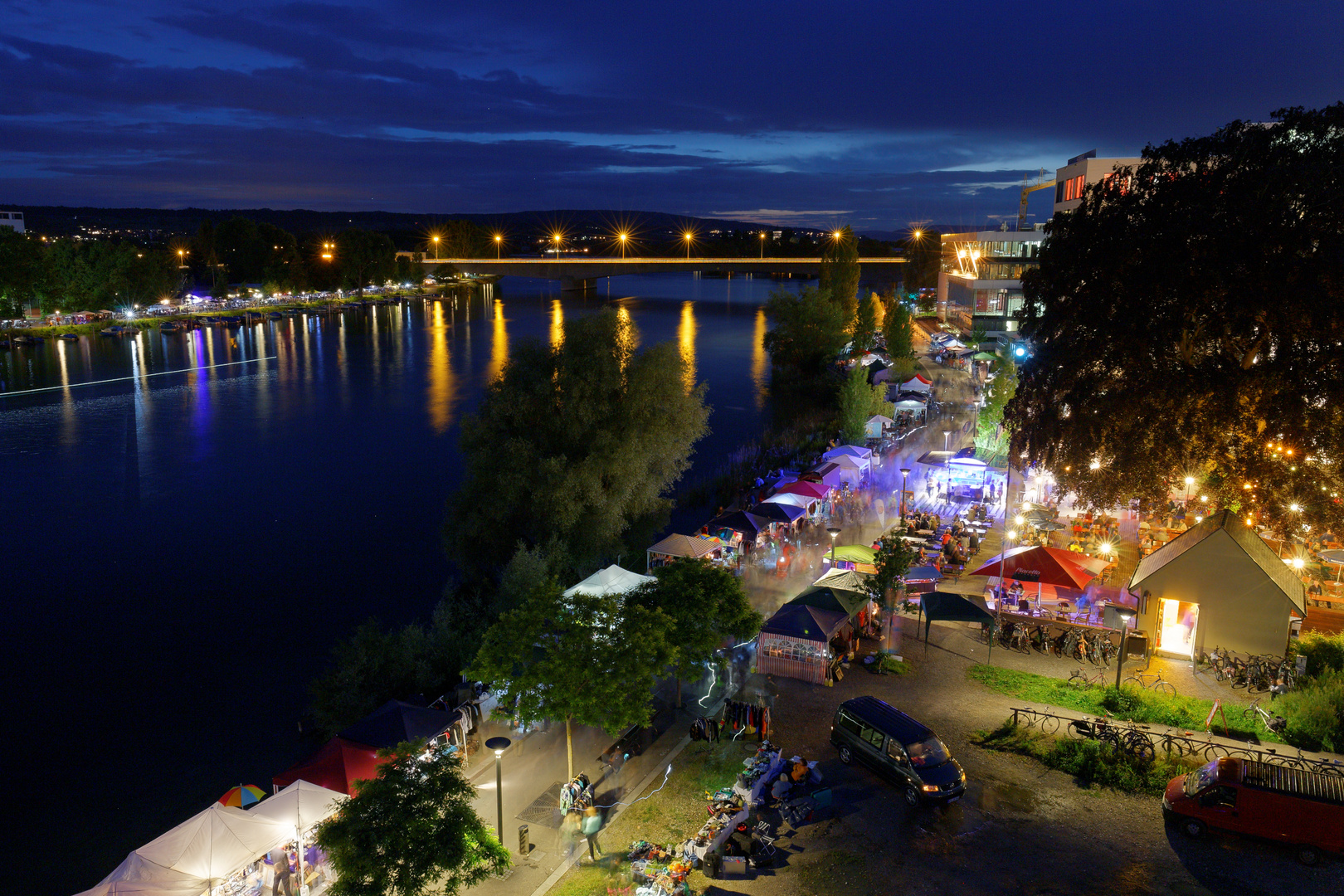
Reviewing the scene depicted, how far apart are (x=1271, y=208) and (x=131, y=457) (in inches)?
1473

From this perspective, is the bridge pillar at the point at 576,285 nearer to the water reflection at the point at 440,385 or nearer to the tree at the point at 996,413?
the water reflection at the point at 440,385

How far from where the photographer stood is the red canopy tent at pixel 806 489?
837 inches

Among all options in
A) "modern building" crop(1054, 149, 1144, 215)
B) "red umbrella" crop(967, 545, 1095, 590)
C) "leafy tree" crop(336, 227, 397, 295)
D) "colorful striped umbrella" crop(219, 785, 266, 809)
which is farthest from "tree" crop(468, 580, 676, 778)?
"leafy tree" crop(336, 227, 397, 295)

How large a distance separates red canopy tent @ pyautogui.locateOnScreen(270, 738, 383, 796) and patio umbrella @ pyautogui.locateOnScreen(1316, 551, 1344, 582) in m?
17.9

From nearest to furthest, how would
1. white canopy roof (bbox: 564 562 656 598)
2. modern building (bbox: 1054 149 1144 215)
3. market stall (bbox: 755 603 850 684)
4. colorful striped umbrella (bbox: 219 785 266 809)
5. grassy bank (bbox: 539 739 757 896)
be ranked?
grassy bank (bbox: 539 739 757 896) → colorful striped umbrella (bbox: 219 785 266 809) → market stall (bbox: 755 603 850 684) → white canopy roof (bbox: 564 562 656 598) → modern building (bbox: 1054 149 1144 215)

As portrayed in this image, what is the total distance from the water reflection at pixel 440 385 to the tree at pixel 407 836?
101 ft

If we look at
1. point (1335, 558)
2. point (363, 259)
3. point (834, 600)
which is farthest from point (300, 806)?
point (363, 259)

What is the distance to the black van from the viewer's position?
32.3 ft

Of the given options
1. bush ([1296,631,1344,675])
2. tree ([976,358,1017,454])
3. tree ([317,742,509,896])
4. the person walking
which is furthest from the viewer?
tree ([976,358,1017,454])

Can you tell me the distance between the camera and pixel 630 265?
9281 centimetres

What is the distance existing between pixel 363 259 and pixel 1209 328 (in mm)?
110698

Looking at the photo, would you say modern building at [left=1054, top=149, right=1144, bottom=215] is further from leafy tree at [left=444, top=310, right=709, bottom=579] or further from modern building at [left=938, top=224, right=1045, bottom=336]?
leafy tree at [left=444, top=310, right=709, bottom=579]

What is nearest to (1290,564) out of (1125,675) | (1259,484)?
(1259,484)

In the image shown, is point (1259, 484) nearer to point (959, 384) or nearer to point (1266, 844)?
point (1266, 844)
